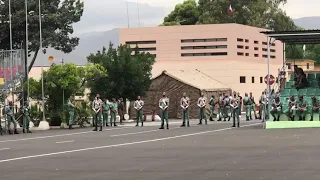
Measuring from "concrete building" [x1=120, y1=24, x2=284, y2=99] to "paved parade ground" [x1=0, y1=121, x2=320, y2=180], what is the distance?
44.8 metres

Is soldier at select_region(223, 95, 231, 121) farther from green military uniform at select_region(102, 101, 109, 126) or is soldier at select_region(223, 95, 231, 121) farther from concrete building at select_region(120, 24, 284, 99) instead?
concrete building at select_region(120, 24, 284, 99)

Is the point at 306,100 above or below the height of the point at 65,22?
below

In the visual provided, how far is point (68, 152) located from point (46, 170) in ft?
18.4

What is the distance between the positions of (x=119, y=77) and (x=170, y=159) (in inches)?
1325

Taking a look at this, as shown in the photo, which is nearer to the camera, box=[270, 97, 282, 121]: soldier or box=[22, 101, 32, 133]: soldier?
box=[270, 97, 282, 121]: soldier

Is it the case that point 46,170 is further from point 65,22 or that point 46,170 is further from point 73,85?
point 65,22

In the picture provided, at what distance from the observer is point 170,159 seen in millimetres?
19328

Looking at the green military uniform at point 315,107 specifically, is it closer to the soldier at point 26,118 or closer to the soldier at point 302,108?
the soldier at point 302,108

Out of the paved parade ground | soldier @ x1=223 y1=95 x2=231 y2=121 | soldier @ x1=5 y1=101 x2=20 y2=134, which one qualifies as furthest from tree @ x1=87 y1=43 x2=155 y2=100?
the paved parade ground

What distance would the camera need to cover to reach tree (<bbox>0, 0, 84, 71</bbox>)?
195ft

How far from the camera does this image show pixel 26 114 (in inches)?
1534

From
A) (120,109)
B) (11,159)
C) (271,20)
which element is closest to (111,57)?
(120,109)

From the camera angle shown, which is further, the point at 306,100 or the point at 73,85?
the point at 73,85

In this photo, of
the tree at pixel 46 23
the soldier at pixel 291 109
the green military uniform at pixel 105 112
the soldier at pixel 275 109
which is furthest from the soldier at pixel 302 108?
the tree at pixel 46 23
